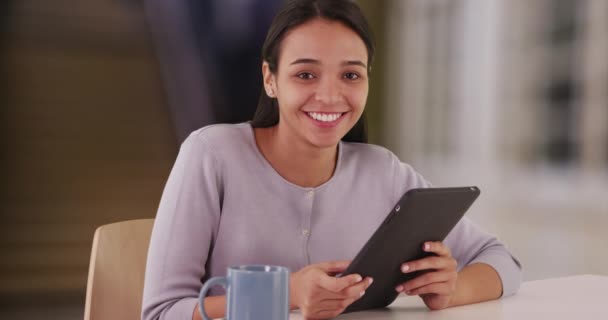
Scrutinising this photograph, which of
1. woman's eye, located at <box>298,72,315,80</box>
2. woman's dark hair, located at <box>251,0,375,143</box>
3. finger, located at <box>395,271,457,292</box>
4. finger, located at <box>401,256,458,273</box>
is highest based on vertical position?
woman's dark hair, located at <box>251,0,375,143</box>

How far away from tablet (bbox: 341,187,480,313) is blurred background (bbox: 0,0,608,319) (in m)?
2.16

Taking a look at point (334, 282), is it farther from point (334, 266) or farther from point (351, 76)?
point (351, 76)

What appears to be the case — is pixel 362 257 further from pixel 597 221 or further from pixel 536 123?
pixel 536 123

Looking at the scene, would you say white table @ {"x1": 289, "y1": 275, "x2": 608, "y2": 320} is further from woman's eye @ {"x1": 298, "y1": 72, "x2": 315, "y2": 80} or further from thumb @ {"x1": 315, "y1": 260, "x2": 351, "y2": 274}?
woman's eye @ {"x1": 298, "y1": 72, "x2": 315, "y2": 80}

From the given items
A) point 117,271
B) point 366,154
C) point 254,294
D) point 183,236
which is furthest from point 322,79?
point 254,294

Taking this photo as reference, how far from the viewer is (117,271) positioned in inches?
49.2

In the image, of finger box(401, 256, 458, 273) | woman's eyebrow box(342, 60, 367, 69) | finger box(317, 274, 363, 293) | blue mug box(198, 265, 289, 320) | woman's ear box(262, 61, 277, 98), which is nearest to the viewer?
blue mug box(198, 265, 289, 320)

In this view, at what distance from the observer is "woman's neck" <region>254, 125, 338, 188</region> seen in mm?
1379

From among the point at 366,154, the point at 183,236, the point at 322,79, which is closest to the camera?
the point at 183,236

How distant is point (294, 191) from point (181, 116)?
1.87m

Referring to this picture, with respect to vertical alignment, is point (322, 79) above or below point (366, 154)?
above

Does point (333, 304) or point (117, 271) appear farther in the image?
point (117, 271)

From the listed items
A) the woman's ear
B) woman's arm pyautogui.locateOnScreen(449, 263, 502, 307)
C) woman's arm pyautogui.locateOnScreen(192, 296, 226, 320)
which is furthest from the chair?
woman's arm pyautogui.locateOnScreen(449, 263, 502, 307)

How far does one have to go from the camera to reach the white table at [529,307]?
3.57 ft
